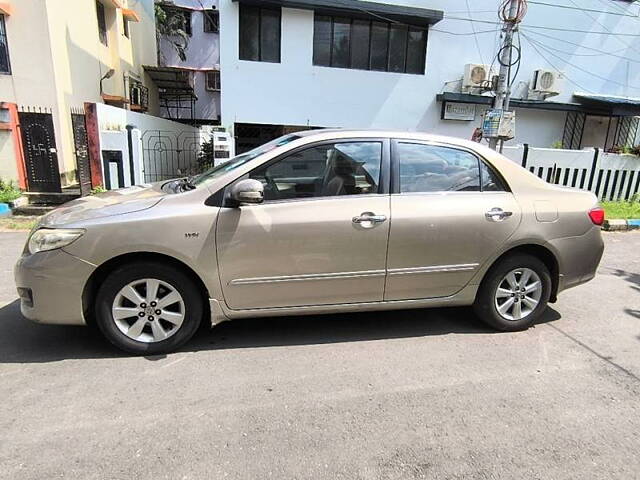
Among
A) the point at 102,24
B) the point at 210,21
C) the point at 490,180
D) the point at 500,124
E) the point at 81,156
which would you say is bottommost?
the point at 81,156

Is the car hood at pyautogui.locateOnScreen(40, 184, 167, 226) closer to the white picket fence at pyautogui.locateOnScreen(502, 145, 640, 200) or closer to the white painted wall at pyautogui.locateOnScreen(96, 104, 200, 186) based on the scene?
the white painted wall at pyautogui.locateOnScreen(96, 104, 200, 186)

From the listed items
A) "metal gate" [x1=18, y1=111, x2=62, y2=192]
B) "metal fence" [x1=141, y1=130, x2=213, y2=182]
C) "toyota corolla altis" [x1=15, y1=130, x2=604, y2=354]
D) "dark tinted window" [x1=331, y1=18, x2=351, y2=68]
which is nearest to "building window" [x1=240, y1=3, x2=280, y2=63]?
"dark tinted window" [x1=331, y1=18, x2=351, y2=68]

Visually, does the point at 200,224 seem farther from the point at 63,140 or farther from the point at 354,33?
the point at 354,33

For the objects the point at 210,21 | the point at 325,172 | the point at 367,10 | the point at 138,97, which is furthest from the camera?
the point at 210,21

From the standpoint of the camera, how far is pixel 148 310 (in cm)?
327

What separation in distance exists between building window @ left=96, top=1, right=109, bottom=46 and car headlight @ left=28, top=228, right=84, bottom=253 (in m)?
13.8

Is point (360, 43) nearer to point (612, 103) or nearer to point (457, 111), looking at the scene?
point (457, 111)

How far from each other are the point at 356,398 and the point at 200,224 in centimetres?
160

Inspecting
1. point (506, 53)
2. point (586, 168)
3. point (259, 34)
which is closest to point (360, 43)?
point (259, 34)

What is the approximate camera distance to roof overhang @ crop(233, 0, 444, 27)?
1268 cm

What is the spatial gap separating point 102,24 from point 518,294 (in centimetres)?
1599

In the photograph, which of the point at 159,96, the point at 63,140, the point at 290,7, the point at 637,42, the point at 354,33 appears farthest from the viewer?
the point at 159,96

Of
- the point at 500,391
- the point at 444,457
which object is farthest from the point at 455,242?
the point at 444,457

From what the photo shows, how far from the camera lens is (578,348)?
3.71 m
